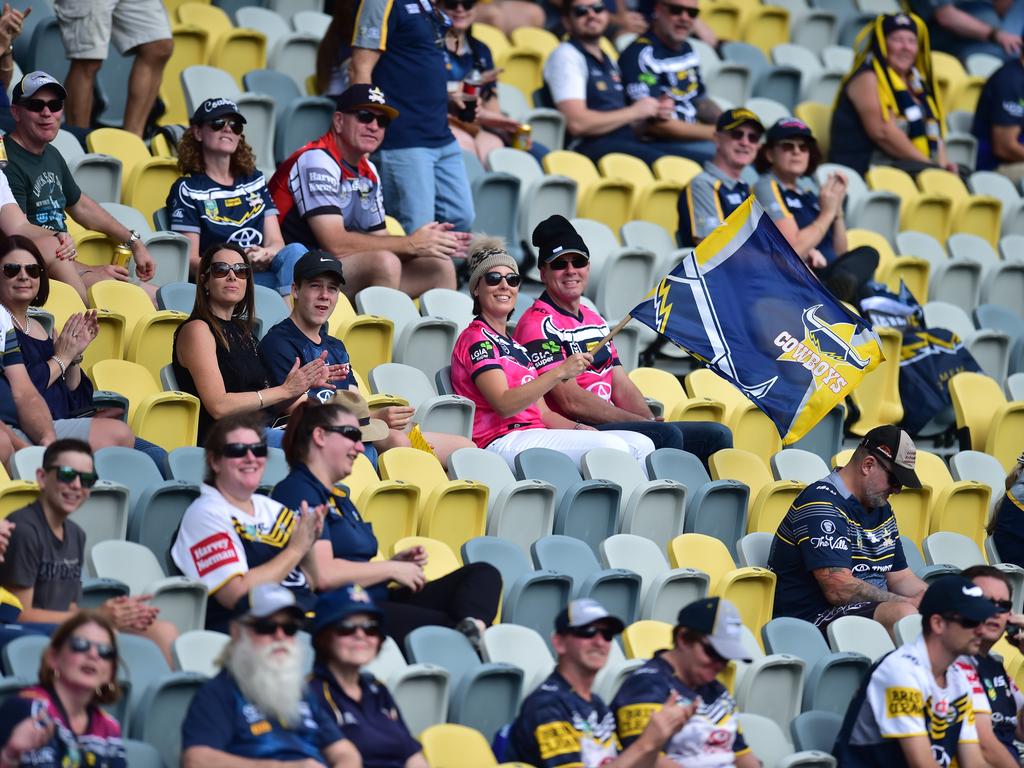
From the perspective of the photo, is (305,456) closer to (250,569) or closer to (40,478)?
(250,569)

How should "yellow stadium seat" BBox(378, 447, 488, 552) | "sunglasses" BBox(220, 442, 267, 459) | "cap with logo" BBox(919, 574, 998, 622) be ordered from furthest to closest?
1. "yellow stadium seat" BBox(378, 447, 488, 552)
2. "cap with logo" BBox(919, 574, 998, 622)
3. "sunglasses" BBox(220, 442, 267, 459)

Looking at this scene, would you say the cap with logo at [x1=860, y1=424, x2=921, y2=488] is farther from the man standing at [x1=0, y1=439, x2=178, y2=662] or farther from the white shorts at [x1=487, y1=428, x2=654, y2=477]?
the man standing at [x1=0, y1=439, x2=178, y2=662]

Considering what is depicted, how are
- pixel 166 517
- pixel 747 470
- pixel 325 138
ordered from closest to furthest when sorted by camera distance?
pixel 166 517, pixel 747 470, pixel 325 138

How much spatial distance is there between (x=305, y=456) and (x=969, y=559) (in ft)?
9.82

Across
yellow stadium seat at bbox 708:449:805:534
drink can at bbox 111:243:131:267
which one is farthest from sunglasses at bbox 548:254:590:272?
drink can at bbox 111:243:131:267

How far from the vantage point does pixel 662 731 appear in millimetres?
4777

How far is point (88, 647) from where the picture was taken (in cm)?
433

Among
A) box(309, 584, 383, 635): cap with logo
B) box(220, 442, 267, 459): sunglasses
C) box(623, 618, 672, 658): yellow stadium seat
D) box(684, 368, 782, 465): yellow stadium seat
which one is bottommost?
box(684, 368, 782, 465): yellow stadium seat

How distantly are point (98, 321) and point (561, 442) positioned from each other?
5.48 ft

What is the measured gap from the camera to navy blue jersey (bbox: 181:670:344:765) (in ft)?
14.5

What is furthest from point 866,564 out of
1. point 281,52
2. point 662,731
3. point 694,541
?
point 281,52

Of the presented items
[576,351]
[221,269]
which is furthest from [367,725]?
[576,351]

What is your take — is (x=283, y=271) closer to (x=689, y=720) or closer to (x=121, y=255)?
(x=121, y=255)

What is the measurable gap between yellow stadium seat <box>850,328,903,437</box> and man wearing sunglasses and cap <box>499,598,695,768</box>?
3.70 metres
